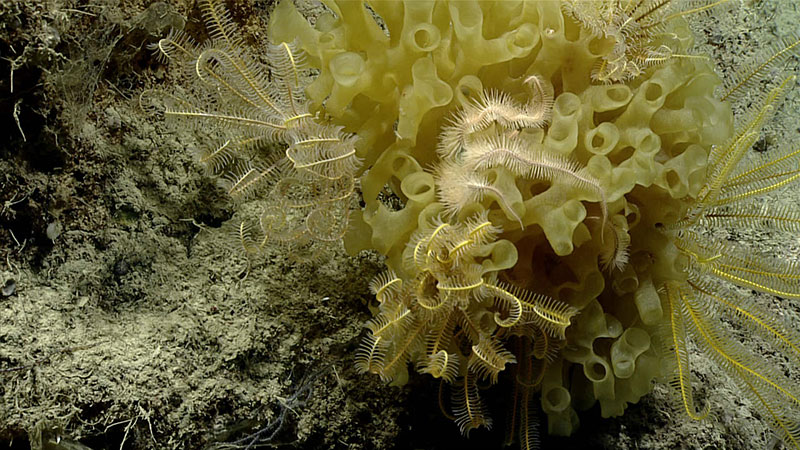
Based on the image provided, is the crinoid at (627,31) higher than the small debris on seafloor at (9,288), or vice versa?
the crinoid at (627,31)

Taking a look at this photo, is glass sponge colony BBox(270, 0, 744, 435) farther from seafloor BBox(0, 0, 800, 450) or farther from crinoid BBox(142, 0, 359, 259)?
seafloor BBox(0, 0, 800, 450)

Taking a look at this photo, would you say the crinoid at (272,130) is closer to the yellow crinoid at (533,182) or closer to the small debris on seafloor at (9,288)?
the yellow crinoid at (533,182)

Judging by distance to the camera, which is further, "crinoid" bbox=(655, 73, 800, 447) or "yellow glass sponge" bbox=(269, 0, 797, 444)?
"crinoid" bbox=(655, 73, 800, 447)

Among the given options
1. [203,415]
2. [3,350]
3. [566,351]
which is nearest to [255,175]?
[203,415]

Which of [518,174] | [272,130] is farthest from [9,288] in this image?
[518,174]

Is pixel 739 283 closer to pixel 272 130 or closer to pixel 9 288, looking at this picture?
pixel 272 130

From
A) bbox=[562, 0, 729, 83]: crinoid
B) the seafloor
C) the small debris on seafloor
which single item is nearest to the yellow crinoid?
bbox=[562, 0, 729, 83]: crinoid

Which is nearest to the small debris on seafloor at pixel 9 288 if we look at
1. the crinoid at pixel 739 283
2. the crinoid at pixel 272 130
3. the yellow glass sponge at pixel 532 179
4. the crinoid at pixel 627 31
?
the crinoid at pixel 272 130
